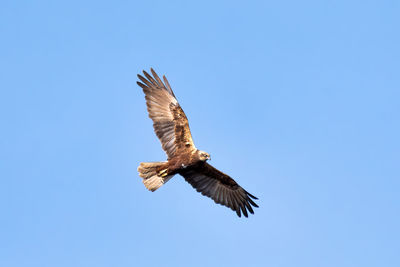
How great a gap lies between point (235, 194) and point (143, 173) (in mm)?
3203

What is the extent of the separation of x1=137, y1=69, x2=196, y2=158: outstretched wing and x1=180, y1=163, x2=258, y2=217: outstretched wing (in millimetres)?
913

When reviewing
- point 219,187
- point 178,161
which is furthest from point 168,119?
point 219,187

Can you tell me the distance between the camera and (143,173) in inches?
756

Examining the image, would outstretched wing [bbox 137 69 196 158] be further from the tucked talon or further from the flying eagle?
the tucked talon

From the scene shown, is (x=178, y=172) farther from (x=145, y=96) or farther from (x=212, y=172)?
(x=145, y=96)

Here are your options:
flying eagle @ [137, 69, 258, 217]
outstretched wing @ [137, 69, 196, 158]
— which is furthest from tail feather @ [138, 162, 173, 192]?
outstretched wing @ [137, 69, 196, 158]

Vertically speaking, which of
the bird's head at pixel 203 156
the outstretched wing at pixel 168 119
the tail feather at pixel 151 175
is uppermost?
the outstretched wing at pixel 168 119

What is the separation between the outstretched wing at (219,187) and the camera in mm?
20016

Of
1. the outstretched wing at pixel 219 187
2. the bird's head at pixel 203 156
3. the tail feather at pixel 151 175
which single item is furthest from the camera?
the outstretched wing at pixel 219 187

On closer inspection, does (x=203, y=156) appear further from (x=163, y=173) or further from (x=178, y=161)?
(x=163, y=173)

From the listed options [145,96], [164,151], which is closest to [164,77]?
[145,96]

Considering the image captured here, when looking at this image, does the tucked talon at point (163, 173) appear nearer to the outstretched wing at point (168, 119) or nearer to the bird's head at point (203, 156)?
the outstretched wing at point (168, 119)

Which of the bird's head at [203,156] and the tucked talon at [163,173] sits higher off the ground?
the bird's head at [203,156]

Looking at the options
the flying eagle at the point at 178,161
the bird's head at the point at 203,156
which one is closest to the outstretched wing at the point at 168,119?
the flying eagle at the point at 178,161
